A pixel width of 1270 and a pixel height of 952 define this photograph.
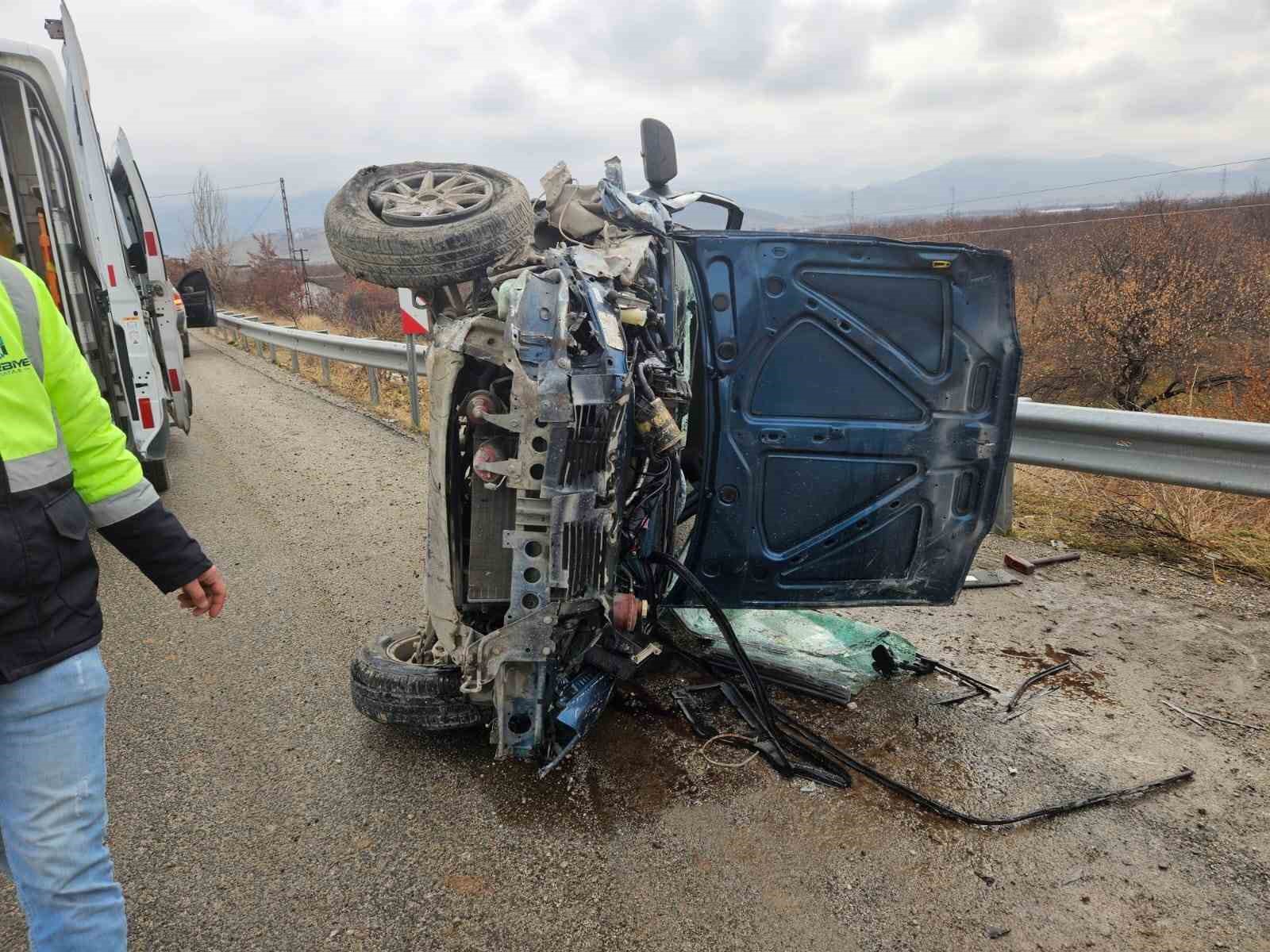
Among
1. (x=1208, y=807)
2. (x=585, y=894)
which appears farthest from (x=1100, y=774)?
(x=585, y=894)

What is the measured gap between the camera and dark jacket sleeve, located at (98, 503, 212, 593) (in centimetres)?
188

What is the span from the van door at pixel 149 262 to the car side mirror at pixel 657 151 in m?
4.69

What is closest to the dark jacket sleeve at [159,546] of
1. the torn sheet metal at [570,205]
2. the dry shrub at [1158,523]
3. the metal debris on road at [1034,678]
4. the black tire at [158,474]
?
the torn sheet metal at [570,205]

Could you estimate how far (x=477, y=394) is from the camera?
2.74 m

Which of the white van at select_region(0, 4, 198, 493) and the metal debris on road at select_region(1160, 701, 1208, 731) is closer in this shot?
the metal debris on road at select_region(1160, 701, 1208, 731)

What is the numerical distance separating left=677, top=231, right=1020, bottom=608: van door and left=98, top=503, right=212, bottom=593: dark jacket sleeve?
1926mm

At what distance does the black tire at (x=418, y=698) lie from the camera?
9.62ft

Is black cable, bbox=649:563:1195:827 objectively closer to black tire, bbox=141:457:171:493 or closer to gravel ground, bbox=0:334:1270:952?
gravel ground, bbox=0:334:1270:952

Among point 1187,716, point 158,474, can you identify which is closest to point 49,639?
point 1187,716

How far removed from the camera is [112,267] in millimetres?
5324

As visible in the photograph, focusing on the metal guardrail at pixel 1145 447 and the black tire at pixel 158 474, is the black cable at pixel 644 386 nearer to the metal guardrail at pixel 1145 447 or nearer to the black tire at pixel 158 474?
the metal guardrail at pixel 1145 447

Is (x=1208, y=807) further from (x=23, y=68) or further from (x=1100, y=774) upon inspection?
(x=23, y=68)

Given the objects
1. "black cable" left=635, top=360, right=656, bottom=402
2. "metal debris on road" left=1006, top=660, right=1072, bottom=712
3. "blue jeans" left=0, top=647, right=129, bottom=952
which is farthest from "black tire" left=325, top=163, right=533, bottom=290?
"metal debris on road" left=1006, top=660, right=1072, bottom=712

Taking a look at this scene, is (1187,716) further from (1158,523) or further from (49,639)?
(49,639)
